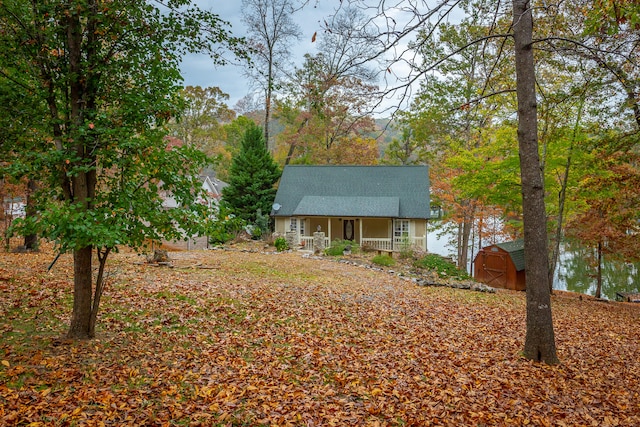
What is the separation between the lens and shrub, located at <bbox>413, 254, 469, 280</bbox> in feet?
50.7

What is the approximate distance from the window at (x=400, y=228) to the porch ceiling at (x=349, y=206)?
751 mm

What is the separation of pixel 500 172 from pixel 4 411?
45.2 feet

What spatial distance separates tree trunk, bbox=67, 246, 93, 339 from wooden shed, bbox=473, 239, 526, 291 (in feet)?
56.8

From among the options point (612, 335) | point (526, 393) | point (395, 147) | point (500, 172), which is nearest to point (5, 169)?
point (526, 393)

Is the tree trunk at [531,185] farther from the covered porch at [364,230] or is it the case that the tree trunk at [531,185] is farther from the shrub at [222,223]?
the covered porch at [364,230]

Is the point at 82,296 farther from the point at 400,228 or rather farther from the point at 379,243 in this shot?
the point at 400,228

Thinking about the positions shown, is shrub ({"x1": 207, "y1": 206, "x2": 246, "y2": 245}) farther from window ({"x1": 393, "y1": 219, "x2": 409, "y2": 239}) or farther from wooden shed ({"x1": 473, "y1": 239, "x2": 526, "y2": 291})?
window ({"x1": 393, "y1": 219, "x2": 409, "y2": 239})

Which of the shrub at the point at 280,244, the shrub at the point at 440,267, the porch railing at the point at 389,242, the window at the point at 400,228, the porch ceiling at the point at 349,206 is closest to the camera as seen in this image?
the shrub at the point at 440,267

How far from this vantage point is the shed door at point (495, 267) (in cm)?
1788

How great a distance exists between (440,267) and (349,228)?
8182 mm

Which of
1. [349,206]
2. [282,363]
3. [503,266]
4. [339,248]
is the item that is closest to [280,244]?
[339,248]

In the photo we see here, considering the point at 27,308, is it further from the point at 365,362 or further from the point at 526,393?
the point at 526,393

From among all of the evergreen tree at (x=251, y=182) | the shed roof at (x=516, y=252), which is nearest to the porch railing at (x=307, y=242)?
the evergreen tree at (x=251, y=182)

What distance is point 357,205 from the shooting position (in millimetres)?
22188
